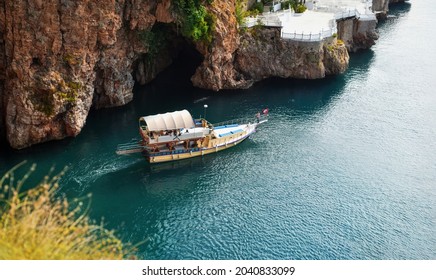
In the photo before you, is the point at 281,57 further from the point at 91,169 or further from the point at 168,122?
the point at 91,169

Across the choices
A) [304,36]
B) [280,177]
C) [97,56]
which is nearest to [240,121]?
[280,177]

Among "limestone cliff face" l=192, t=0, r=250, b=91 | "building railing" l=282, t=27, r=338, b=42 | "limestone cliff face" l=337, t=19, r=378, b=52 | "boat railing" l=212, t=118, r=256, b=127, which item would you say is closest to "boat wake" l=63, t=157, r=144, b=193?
"boat railing" l=212, t=118, r=256, b=127

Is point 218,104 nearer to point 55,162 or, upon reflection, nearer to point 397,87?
point 55,162

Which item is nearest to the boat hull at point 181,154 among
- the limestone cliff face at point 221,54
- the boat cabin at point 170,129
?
the boat cabin at point 170,129

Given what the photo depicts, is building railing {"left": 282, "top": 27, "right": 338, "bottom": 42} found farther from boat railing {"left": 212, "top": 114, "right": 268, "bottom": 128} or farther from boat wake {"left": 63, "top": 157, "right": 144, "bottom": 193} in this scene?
boat wake {"left": 63, "top": 157, "right": 144, "bottom": 193}

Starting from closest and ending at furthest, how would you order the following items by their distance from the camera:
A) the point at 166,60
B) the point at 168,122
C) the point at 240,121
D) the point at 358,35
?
the point at 168,122 → the point at 240,121 → the point at 166,60 → the point at 358,35

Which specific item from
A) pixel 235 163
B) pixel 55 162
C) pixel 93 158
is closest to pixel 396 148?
pixel 235 163
